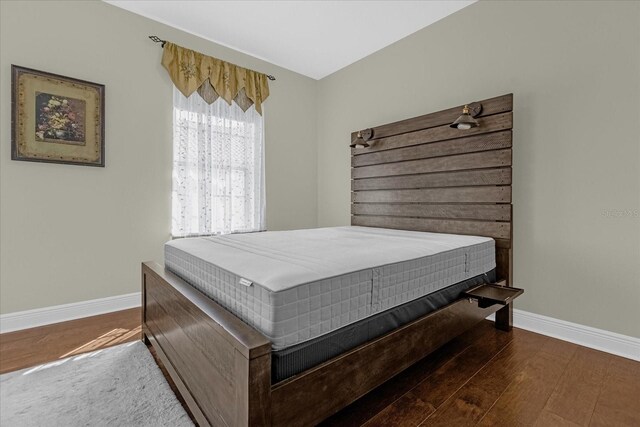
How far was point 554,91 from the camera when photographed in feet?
7.16

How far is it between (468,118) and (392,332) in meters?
1.77

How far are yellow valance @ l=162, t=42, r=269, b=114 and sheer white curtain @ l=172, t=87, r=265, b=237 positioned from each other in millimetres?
81

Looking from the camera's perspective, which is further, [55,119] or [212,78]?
[212,78]

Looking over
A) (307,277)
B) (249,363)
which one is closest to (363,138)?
(307,277)

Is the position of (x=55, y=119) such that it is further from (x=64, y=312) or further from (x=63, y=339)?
(x=63, y=339)

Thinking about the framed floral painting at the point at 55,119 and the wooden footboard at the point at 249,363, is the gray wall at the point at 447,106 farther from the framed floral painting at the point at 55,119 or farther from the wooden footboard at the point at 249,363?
the wooden footboard at the point at 249,363

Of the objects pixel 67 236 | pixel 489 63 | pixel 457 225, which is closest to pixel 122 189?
pixel 67 236

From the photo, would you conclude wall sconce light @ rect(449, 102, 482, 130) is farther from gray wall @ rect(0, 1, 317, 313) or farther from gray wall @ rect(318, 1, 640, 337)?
gray wall @ rect(0, 1, 317, 313)

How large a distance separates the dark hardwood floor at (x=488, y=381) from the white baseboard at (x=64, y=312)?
0.10m

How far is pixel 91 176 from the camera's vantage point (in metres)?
2.61

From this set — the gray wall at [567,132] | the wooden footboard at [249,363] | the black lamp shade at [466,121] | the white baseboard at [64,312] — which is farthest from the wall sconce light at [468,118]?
the white baseboard at [64,312]

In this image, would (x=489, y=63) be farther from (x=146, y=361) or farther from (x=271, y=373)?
(x=146, y=361)

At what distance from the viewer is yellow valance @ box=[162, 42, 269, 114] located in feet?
9.75

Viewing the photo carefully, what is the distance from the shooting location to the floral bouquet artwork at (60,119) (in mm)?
2367
